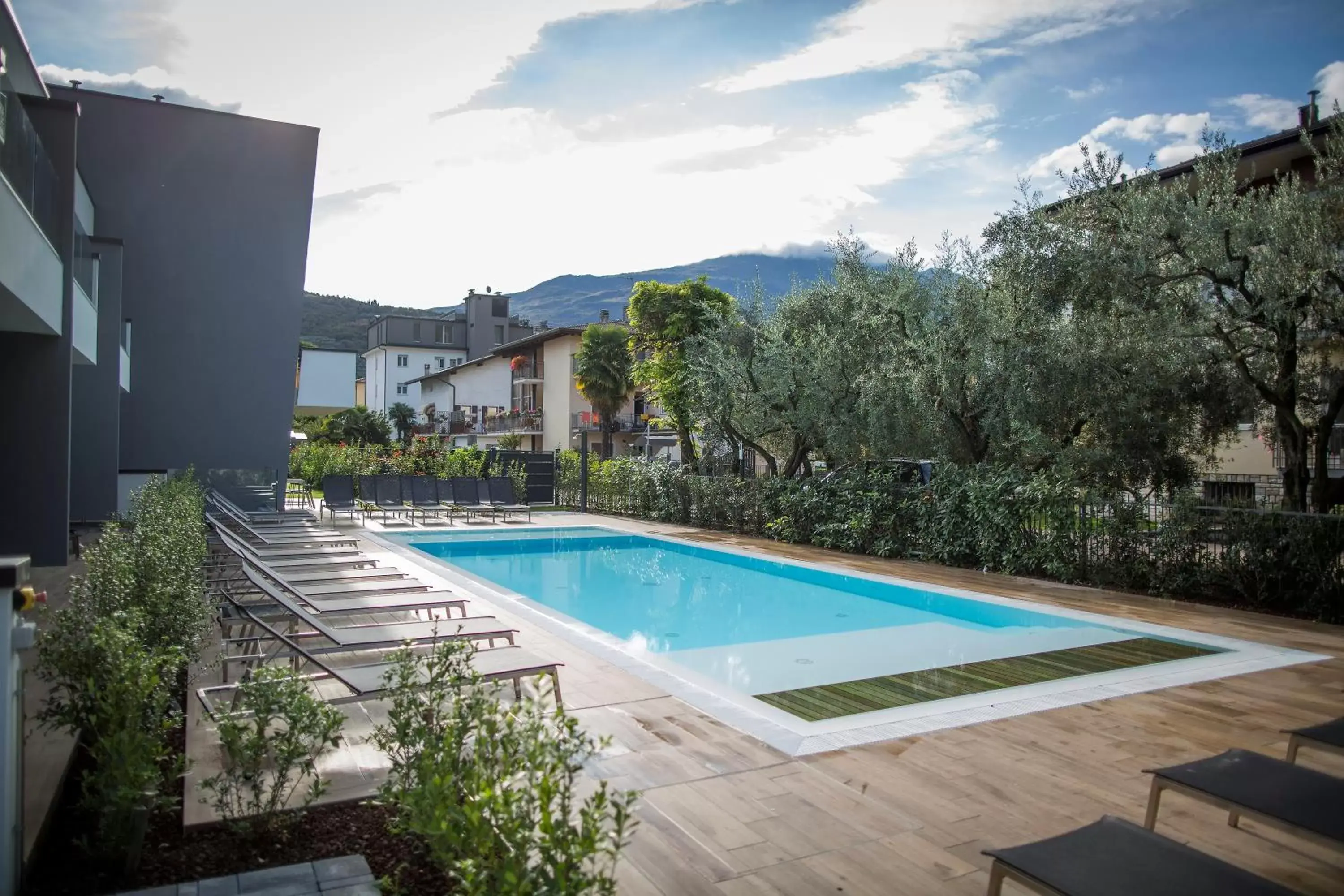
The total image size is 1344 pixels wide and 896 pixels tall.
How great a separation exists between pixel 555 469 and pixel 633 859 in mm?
19513

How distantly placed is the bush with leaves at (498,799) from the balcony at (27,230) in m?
6.86

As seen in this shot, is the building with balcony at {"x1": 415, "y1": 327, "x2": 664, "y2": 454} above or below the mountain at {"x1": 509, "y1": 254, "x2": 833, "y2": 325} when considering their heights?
below

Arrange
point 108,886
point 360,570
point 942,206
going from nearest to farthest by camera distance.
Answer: point 108,886 → point 360,570 → point 942,206

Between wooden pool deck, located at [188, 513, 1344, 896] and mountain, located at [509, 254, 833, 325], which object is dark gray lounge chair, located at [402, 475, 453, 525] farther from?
mountain, located at [509, 254, 833, 325]

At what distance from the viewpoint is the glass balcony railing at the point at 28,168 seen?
25.8 feet

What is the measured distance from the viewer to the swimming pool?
18.6ft

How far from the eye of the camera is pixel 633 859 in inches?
125

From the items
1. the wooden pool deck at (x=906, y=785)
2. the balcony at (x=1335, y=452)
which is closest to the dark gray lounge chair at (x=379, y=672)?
the wooden pool deck at (x=906, y=785)

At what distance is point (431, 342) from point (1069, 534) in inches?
2188

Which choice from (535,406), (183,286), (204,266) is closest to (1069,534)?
(204,266)

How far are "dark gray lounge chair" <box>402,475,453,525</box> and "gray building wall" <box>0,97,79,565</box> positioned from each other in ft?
26.9

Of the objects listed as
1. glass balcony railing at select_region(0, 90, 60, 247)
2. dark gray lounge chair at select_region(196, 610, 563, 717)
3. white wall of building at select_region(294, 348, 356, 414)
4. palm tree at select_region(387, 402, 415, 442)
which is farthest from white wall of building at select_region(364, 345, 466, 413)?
dark gray lounge chair at select_region(196, 610, 563, 717)

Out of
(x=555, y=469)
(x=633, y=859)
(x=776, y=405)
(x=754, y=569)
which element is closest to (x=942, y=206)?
(x=776, y=405)

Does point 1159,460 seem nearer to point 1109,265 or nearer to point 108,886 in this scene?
point 1109,265
